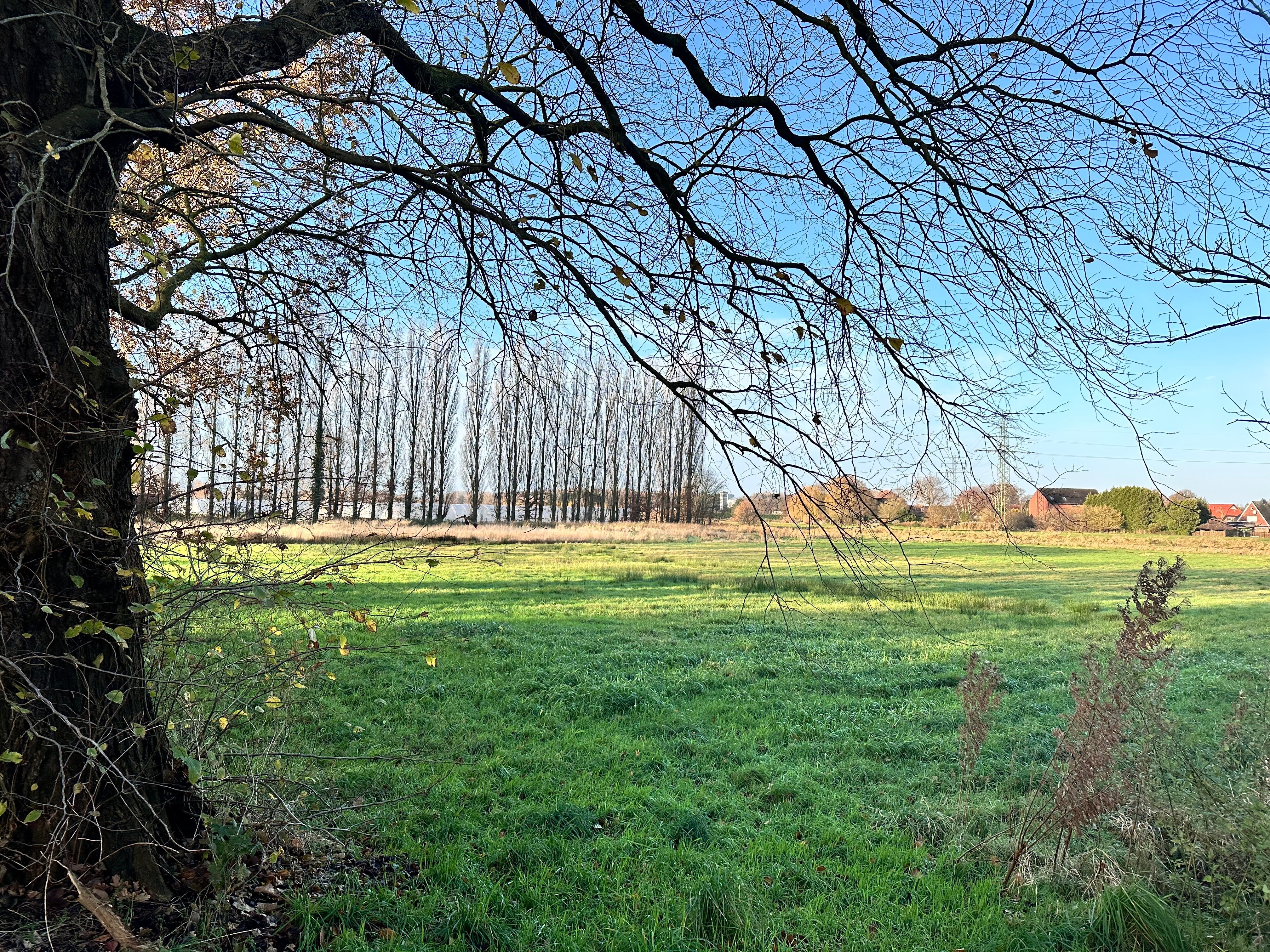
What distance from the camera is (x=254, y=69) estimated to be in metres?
3.29

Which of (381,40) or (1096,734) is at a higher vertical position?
(381,40)

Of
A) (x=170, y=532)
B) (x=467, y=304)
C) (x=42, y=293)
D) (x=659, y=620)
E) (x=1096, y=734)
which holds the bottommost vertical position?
(x=659, y=620)

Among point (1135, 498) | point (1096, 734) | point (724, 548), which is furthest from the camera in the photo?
point (1135, 498)

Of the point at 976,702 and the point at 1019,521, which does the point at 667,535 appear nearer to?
the point at 976,702

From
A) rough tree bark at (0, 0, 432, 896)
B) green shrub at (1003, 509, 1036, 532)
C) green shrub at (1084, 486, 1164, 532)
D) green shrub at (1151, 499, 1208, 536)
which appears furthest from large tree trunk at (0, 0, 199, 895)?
green shrub at (1084, 486, 1164, 532)

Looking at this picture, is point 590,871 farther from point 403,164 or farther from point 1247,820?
point 403,164

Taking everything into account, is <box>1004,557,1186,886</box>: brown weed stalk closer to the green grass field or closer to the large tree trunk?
the green grass field

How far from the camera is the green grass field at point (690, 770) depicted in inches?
130

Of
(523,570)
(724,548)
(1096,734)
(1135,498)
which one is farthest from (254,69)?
(1135,498)

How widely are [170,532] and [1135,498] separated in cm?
4151

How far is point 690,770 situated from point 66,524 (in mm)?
4423

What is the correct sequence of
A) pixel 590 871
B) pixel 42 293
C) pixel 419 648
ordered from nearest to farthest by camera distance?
1. pixel 42 293
2. pixel 590 871
3. pixel 419 648

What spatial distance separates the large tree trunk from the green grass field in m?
1.00

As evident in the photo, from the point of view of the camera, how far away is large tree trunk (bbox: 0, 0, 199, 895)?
2758 mm
